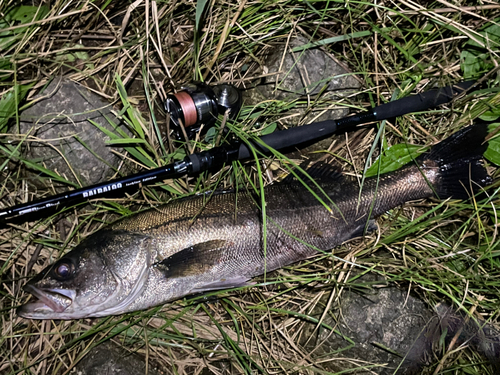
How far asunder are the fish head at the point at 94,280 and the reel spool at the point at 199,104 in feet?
2.96

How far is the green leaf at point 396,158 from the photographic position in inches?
123

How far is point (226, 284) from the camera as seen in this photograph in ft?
9.46

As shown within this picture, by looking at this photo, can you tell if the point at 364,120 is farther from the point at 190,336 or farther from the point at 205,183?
the point at 190,336

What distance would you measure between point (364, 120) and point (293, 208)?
0.86 metres

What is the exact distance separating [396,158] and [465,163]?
19.5 inches

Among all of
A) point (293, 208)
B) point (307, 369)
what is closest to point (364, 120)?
point (293, 208)

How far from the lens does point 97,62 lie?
3.17 meters

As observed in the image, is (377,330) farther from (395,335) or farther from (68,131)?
(68,131)

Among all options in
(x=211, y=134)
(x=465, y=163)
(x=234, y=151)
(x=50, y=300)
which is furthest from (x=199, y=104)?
(x=465, y=163)

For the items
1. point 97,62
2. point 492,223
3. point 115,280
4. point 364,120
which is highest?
point 97,62

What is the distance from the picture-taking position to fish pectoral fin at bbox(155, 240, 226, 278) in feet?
9.09

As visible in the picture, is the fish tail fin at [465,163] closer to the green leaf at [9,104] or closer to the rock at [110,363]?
the rock at [110,363]

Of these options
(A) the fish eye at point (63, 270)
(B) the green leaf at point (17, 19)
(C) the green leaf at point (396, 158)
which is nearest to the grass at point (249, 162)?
(B) the green leaf at point (17, 19)

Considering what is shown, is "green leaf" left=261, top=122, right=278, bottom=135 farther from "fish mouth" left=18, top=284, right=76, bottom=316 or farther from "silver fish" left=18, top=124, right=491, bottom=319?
"fish mouth" left=18, top=284, right=76, bottom=316
